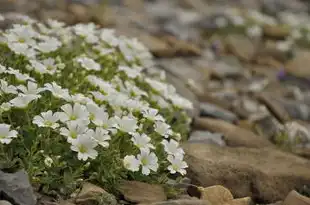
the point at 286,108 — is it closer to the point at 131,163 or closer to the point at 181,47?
the point at 181,47

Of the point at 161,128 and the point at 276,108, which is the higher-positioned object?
the point at 161,128

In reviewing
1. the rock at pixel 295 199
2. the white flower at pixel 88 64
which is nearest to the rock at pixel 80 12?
the white flower at pixel 88 64

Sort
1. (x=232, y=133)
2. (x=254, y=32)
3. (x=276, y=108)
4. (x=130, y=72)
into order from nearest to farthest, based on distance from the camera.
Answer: (x=130, y=72) → (x=232, y=133) → (x=276, y=108) → (x=254, y=32)

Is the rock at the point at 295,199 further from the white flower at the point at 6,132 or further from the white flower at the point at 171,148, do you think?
the white flower at the point at 6,132

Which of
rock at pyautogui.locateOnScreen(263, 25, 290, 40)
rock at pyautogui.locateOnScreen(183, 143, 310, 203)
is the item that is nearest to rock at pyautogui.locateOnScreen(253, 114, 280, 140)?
rock at pyautogui.locateOnScreen(183, 143, 310, 203)

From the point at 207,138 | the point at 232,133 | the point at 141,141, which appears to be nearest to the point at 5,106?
the point at 141,141

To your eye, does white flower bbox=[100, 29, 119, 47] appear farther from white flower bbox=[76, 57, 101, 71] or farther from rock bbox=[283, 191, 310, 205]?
rock bbox=[283, 191, 310, 205]
